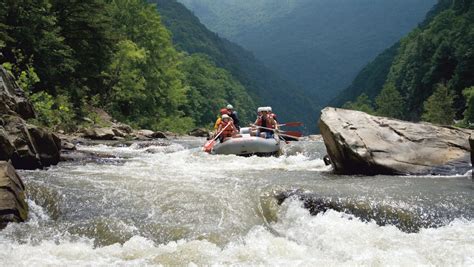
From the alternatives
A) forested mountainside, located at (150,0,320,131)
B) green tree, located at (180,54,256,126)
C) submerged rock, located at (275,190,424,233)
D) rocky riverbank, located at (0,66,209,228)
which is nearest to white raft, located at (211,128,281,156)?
rocky riverbank, located at (0,66,209,228)

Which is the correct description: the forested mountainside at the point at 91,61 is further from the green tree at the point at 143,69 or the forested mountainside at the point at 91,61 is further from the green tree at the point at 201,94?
Result: the green tree at the point at 201,94

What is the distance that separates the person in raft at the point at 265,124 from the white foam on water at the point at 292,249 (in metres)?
10.2

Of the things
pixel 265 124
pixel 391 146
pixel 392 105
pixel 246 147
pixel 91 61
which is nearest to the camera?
pixel 391 146

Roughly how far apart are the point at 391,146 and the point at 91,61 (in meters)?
21.7

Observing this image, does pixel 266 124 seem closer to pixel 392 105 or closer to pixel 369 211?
pixel 369 211

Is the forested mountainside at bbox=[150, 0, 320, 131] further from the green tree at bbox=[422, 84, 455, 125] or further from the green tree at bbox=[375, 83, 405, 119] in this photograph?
the green tree at bbox=[422, 84, 455, 125]

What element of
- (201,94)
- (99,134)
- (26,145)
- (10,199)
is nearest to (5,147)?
(26,145)

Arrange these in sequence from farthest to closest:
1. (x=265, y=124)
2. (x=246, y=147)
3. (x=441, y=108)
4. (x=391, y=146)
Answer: (x=441, y=108) → (x=265, y=124) → (x=246, y=147) → (x=391, y=146)

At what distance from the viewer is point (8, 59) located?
2031 cm

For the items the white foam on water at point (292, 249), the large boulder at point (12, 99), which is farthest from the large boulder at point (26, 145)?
the white foam on water at point (292, 249)

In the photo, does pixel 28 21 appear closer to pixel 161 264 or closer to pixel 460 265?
pixel 161 264

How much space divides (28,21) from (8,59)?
1.89m

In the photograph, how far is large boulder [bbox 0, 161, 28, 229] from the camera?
6.00 metres

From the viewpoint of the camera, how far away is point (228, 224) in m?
6.36
